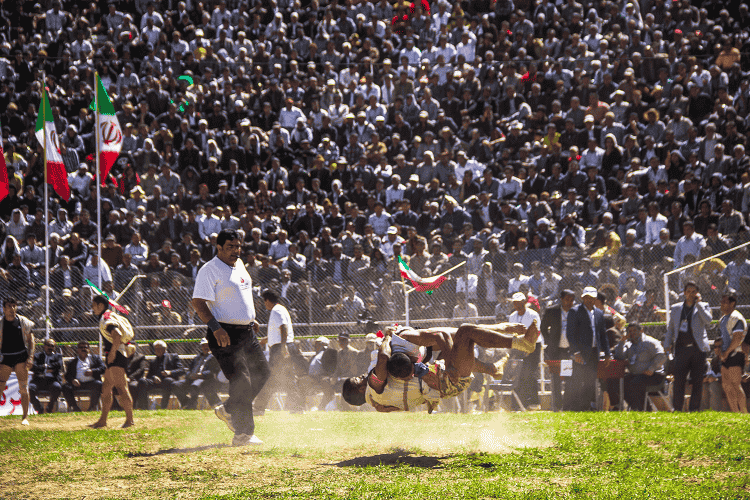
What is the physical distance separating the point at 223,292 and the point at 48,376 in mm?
8195

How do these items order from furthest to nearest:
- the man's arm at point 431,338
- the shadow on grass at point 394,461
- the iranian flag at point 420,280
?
the iranian flag at point 420,280 < the man's arm at point 431,338 < the shadow on grass at point 394,461

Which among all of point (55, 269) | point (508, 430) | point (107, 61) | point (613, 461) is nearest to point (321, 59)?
point (107, 61)

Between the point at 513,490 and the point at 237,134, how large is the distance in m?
15.5

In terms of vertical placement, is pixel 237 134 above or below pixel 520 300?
above

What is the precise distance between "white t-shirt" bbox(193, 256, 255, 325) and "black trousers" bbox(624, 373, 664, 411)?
668cm

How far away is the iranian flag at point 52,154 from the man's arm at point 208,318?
9167 millimetres

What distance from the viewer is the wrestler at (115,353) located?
10.6 metres

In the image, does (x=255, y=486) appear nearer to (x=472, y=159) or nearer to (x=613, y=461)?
(x=613, y=461)

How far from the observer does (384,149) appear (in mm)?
18812

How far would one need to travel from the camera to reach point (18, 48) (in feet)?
75.5

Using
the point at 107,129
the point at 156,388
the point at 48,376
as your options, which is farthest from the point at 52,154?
the point at 156,388

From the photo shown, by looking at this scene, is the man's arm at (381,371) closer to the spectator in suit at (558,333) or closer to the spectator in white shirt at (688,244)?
the spectator in suit at (558,333)

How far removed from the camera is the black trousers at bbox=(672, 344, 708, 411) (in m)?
11.9

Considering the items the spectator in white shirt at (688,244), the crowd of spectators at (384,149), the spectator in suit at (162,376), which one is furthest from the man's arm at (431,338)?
the spectator in suit at (162,376)
